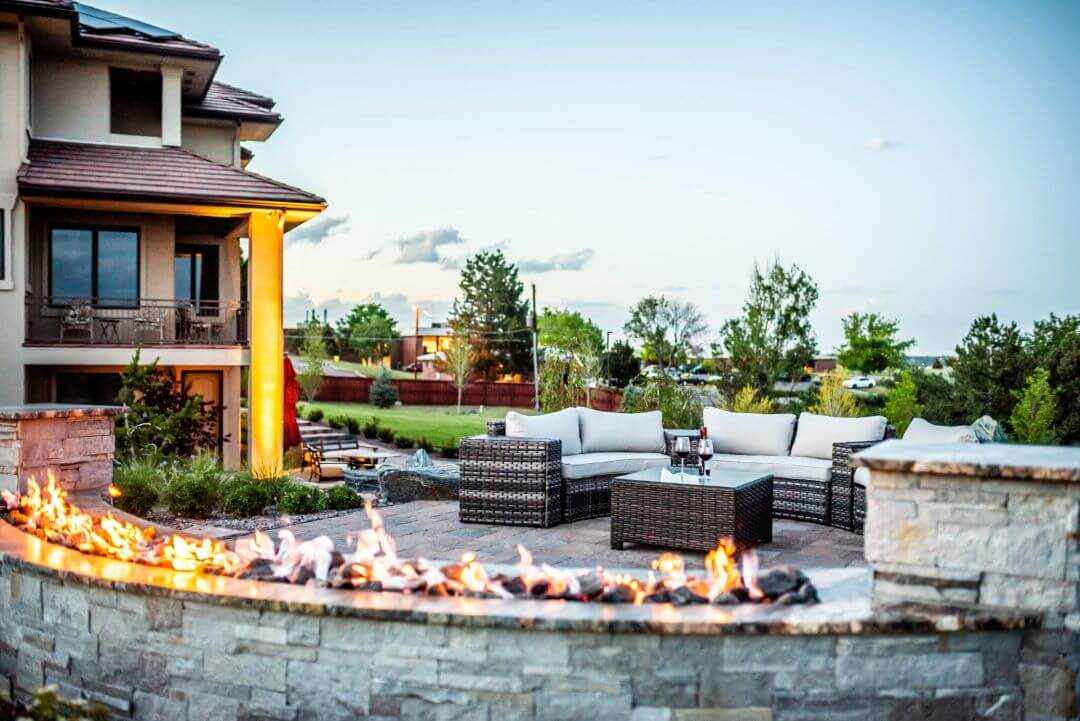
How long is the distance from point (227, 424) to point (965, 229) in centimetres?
1264

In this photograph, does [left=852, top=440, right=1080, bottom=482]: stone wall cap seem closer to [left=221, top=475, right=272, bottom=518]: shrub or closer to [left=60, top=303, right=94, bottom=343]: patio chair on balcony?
[left=221, top=475, right=272, bottom=518]: shrub

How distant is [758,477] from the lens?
6.38 meters

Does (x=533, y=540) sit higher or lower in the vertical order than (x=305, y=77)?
lower

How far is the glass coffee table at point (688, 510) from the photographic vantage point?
5.84m

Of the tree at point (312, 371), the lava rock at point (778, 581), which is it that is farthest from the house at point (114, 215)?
the tree at point (312, 371)

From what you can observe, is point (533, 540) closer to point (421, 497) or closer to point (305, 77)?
point (421, 497)

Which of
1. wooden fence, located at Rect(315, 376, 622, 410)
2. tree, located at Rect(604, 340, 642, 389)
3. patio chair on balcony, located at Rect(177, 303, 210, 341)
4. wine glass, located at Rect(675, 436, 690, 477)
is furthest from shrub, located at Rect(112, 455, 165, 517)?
wooden fence, located at Rect(315, 376, 622, 410)

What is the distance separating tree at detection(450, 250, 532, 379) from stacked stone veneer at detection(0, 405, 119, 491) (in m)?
38.4

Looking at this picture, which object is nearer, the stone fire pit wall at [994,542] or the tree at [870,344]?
the stone fire pit wall at [994,542]

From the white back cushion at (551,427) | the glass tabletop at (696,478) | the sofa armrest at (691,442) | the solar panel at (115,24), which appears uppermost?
the solar panel at (115,24)

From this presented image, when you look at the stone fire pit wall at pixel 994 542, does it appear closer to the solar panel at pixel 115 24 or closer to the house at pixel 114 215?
the house at pixel 114 215

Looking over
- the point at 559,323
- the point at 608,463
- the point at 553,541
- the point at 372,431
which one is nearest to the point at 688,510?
the point at 553,541

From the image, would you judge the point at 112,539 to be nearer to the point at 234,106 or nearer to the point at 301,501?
the point at 301,501

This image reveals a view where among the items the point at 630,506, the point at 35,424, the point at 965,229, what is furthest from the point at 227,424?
the point at 965,229
